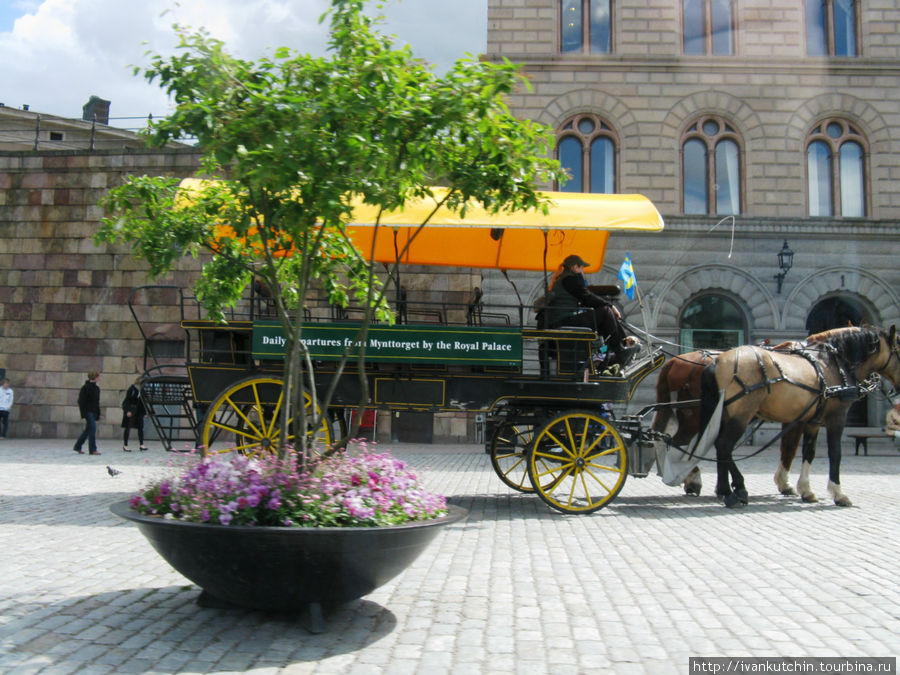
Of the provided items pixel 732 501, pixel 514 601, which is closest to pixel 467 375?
pixel 732 501

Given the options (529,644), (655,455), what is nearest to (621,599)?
(529,644)

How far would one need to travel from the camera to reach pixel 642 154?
2042 cm

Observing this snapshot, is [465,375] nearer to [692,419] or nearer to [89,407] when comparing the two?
[692,419]

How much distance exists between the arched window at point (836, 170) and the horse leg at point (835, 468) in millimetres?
12820

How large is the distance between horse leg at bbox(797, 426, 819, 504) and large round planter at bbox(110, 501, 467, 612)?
704 centimetres

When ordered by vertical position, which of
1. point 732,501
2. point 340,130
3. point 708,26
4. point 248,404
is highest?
point 708,26

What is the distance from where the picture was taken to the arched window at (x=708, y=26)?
21125mm

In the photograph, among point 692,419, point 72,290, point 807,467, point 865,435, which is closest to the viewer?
point 807,467

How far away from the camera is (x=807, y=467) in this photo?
387 inches

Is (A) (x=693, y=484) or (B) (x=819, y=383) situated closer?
(B) (x=819, y=383)

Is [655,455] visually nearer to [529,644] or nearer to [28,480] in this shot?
[529,644]

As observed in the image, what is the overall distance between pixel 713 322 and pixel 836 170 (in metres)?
5.35

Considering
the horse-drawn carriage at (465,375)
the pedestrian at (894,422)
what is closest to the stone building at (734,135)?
the pedestrian at (894,422)

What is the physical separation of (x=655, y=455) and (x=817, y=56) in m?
16.3
